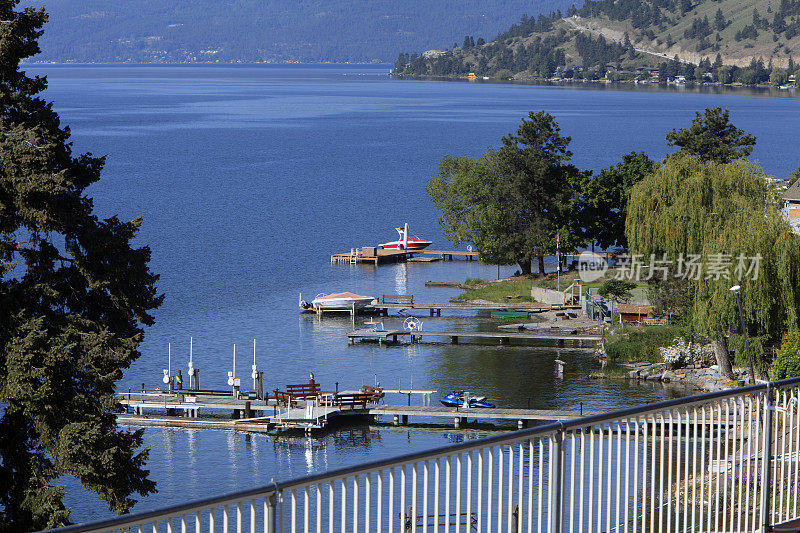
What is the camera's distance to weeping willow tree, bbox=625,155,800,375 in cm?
4016

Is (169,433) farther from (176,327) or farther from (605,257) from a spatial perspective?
(605,257)

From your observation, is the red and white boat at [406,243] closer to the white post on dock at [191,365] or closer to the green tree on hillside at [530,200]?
the green tree on hillside at [530,200]

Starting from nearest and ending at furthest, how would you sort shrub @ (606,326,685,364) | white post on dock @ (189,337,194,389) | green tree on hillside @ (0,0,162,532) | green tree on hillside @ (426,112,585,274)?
green tree on hillside @ (0,0,162,532) < white post on dock @ (189,337,194,389) < shrub @ (606,326,685,364) < green tree on hillside @ (426,112,585,274)

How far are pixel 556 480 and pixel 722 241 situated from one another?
1336 inches

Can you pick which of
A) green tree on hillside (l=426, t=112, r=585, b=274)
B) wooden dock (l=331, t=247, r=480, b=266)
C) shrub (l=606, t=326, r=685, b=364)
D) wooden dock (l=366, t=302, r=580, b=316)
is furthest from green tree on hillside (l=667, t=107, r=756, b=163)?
shrub (l=606, t=326, r=685, b=364)

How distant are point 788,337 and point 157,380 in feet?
87.8

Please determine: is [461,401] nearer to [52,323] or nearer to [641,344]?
[641,344]

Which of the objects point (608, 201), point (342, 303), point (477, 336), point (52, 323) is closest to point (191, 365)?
point (477, 336)

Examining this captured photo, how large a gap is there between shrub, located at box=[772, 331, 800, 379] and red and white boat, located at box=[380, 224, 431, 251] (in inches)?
2047

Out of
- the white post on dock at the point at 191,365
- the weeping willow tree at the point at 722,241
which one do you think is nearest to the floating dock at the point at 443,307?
the white post on dock at the point at 191,365

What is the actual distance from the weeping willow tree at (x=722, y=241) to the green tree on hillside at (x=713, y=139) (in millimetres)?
22625

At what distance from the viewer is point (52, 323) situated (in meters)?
19.8

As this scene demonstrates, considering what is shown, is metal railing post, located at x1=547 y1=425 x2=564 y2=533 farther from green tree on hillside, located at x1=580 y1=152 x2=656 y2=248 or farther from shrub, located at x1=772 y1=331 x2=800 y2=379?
green tree on hillside, located at x1=580 y1=152 x2=656 y2=248

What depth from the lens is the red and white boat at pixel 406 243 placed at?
8812 cm
